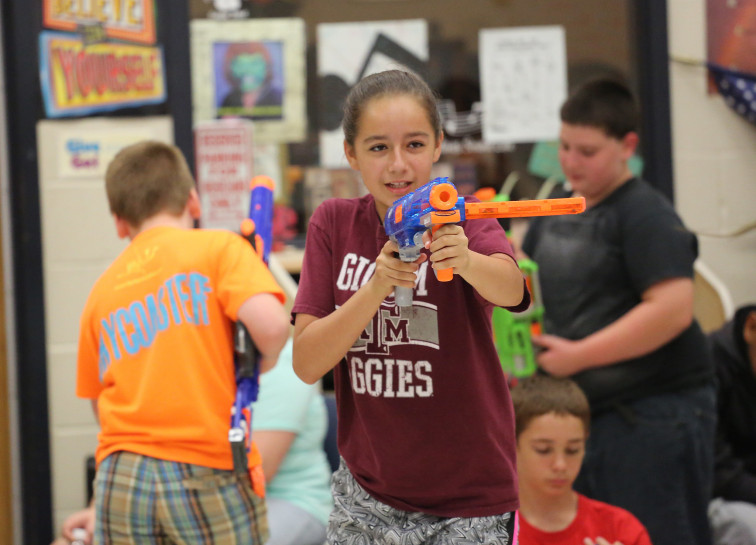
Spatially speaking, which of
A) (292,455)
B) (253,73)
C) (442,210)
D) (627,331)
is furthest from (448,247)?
(253,73)

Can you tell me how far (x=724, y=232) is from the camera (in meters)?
4.01

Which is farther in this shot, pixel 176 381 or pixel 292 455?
pixel 292 455

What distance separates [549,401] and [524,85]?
1.84m

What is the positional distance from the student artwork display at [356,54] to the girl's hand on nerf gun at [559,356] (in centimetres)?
158

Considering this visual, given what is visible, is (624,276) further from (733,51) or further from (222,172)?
(222,172)

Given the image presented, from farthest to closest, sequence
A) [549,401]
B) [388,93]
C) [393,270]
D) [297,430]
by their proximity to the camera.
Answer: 1. [297,430]
2. [549,401]
3. [388,93]
4. [393,270]

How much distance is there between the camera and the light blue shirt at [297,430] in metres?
2.94

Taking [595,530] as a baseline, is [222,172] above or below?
above

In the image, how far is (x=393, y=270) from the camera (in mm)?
1543

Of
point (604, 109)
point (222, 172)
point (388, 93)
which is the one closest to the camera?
point (388, 93)

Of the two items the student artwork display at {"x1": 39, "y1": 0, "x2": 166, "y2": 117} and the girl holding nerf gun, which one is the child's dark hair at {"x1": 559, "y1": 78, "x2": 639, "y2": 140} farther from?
the student artwork display at {"x1": 39, "y1": 0, "x2": 166, "y2": 117}

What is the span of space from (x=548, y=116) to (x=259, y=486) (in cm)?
233

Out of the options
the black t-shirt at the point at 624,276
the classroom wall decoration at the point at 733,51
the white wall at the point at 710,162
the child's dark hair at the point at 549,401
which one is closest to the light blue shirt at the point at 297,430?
the child's dark hair at the point at 549,401

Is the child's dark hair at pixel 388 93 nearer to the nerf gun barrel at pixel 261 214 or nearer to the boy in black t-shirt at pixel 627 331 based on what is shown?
the nerf gun barrel at pixel 261 214
